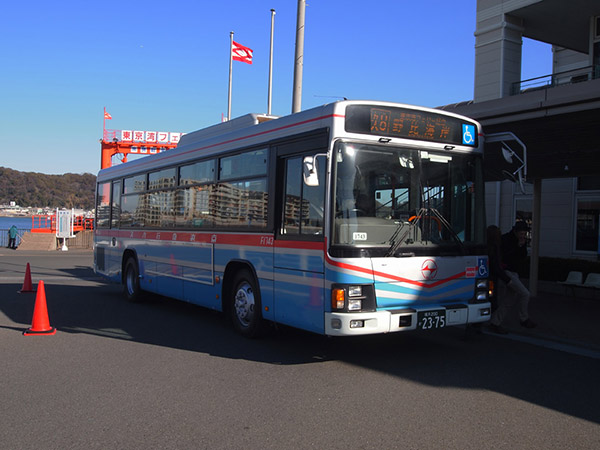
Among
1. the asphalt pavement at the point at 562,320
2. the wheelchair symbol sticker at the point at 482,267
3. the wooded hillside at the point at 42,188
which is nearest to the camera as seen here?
the wheelchair symbol sticker at the point at 482,267

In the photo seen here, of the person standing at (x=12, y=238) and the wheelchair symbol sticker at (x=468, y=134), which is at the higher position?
the wheelchair symbol sticker at (x=468, y=134)

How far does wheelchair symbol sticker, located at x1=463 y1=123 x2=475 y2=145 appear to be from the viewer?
24.4ft

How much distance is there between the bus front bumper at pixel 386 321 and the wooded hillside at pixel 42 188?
337ft

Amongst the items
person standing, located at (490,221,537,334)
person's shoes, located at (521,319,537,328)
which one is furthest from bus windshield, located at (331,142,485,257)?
person's shoes, located at (521,319,537,328)

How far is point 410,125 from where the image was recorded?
700 centimetres

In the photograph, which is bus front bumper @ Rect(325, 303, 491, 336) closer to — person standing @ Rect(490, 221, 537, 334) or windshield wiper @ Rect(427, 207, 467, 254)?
windshield wiper @ Rect(427, 207, 467, 254)

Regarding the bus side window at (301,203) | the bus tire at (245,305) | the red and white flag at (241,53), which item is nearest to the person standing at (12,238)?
the red and white flag at (241,53)

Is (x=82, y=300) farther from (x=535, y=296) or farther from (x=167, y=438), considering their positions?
(x=535, y=296)

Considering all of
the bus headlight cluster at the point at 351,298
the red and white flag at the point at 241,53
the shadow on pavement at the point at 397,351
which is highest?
the red and white flag at the point at 241,53

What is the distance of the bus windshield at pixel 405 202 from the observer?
646 cm

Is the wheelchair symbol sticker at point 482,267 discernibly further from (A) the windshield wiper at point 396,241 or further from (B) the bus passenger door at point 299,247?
(B) the bus passenger door at point 299,247

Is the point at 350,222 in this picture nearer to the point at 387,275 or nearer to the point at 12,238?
the point at 387,275

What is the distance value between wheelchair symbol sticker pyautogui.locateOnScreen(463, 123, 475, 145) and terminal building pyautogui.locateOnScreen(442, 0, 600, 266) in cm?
258

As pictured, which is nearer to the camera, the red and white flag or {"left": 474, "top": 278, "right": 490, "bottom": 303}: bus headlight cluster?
{"left": 474, "top": 278, "right": 490, "bottom": 303}: bus headlight cluster
